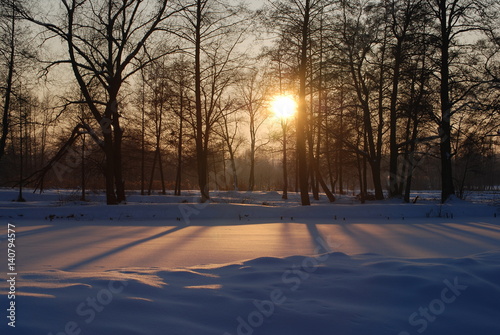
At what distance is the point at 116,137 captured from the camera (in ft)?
52.1

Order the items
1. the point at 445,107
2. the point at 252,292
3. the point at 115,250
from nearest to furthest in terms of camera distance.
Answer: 1. the point at 252,292
2. the point at 115,250
3. the point at 445,107

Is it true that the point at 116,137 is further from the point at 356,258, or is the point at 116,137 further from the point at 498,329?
the point at 498,329

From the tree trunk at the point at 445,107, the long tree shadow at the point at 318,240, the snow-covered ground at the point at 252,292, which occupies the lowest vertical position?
the long tree shadow at the point at 318,240

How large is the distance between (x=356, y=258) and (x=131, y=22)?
47.5ft

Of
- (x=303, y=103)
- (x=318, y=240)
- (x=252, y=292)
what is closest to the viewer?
(x=252, y=292)

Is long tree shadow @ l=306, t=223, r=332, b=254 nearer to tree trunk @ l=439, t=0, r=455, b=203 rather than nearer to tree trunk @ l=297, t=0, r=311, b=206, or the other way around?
tree trunk @ l=297, t=0, r=311, b=206

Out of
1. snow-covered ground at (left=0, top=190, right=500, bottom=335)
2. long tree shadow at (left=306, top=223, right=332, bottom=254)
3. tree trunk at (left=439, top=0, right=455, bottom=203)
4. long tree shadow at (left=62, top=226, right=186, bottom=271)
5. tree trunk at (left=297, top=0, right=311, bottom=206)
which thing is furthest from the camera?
tree trunk at (left=439, top=0, right=455, bottom=203)

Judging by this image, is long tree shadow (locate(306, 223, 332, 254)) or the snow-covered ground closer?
the snow-covered ground

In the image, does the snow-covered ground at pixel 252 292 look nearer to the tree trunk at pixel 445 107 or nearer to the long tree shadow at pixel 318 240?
the long tree shadow at pixel 318 240

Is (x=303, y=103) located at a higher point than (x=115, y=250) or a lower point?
higher

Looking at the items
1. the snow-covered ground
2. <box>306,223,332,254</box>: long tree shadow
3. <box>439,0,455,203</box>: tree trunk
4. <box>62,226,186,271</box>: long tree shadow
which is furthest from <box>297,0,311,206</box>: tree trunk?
the snow-covered ground

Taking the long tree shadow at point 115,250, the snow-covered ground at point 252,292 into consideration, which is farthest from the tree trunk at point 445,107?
the long tree shadow at point 115,250

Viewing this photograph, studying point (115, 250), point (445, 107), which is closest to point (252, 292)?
point (115, 250)

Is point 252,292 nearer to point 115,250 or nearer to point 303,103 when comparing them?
point 115,250
